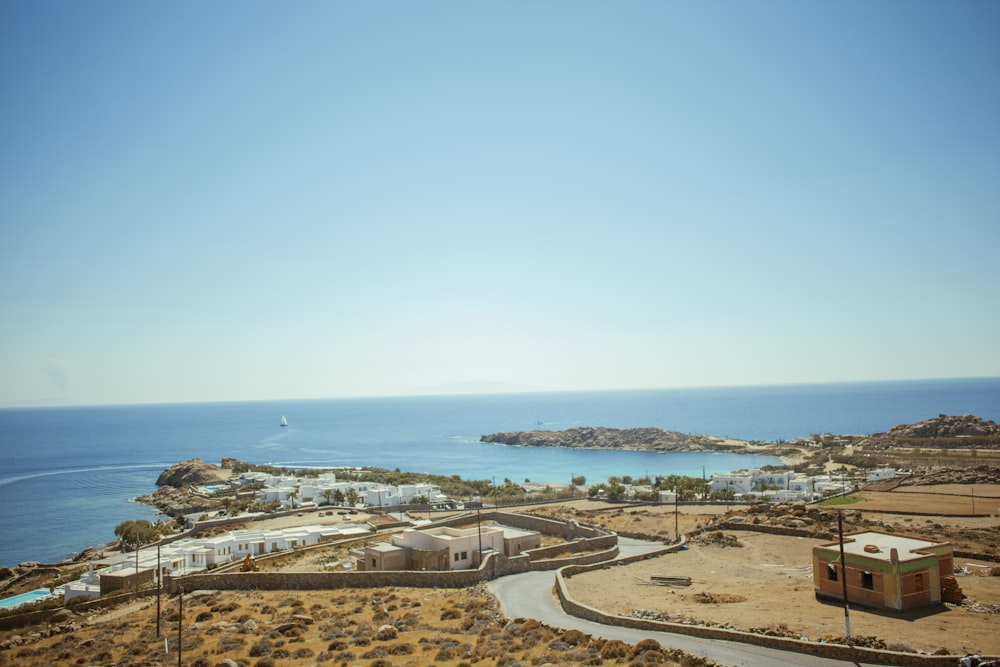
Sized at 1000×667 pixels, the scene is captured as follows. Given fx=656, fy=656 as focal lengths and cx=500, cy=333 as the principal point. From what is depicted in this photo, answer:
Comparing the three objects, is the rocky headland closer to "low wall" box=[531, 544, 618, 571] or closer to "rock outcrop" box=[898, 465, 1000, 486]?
"low wall" box=[531, 544, 618, 571]

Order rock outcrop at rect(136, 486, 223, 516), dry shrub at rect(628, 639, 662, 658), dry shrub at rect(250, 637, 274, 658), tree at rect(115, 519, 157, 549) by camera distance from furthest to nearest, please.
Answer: rock outcrop at rect(136, 486, 223, 516) → tree at rect(115, 519, 157, 549) → dry shrub at rect(250, 637, 274, 658) → dry shrub at rect(628, 639, 662, 658)

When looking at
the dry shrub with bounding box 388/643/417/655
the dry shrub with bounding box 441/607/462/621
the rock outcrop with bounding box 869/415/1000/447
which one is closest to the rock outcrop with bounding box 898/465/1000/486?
the rock outcrop with bounding box 869/415/1000/447

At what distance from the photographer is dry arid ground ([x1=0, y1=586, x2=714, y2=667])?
19144mm

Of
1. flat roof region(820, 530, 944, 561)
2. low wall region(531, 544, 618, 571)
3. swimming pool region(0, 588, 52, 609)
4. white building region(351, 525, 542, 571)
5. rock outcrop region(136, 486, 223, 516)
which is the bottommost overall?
rock outcrop region(136, 486, 223, 516)

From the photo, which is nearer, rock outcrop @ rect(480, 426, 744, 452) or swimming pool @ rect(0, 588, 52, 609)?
swimming pool @ rect(0, 588, 52, 609)

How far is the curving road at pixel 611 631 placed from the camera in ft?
56.3

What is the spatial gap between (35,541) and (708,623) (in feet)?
213

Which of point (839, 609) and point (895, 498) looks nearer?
point (839, 609)

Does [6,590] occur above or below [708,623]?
below

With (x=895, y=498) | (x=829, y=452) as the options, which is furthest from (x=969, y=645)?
(x=829, y=452)

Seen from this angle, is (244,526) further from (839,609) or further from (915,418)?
(915,418)

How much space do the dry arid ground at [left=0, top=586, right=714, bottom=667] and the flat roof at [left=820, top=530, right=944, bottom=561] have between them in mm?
9819

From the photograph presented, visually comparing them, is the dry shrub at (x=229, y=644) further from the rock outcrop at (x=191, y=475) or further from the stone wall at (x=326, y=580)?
the rock outcrop at (x=191, y=475)

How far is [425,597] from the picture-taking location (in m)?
28.0
